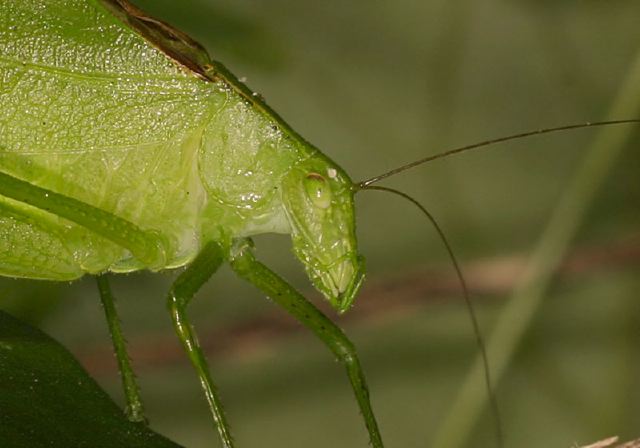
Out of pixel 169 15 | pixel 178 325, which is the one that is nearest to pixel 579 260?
pixel 169 15

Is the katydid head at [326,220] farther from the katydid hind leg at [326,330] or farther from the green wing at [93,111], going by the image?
the green wing at [93,111]

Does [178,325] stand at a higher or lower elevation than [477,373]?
lower

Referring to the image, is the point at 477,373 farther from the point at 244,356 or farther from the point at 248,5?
the point at 248,5

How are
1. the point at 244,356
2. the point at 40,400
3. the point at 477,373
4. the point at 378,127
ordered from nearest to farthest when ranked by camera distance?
the point at 40,400 → the point at 477,373 → the point at 244,356 → the point at 378,127

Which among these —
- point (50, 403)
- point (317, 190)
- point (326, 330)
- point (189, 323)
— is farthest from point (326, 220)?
point (50, 403)

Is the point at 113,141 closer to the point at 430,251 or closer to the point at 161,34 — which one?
the point at 161,34

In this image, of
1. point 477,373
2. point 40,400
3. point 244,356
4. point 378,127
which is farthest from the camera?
point 378,127

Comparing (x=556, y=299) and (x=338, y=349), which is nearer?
(x=338, y=349)

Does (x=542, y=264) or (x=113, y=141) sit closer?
(x=113, y=141)
